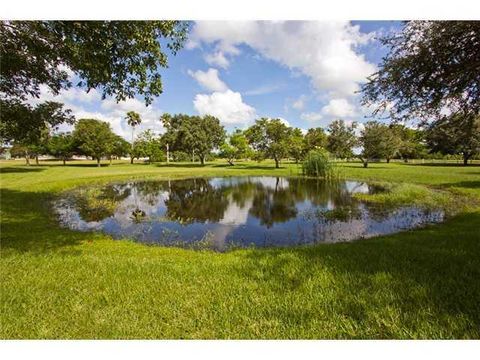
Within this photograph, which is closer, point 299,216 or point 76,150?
point 299,216

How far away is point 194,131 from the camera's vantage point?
7000 centimetres

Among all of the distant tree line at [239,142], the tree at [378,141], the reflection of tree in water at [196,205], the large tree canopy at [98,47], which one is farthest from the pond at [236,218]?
the tree at [378,141]

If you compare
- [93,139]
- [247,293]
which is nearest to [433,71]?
[247,293]

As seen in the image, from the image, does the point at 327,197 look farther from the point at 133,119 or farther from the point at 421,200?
the point at 133,119

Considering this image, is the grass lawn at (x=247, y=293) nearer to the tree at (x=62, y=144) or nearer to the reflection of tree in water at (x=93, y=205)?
the reflection of tree in water at (x=93, y=205)

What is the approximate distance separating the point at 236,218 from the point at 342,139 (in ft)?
183

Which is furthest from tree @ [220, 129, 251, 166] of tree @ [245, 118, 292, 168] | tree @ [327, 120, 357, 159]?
tree @ [327, 120, 357, 159]

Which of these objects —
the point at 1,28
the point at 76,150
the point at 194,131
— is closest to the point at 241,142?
the point at 194,131

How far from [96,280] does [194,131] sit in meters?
65.7

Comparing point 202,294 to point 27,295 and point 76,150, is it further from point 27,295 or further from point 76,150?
point 76,150

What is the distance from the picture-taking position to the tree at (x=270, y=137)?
59719 mm

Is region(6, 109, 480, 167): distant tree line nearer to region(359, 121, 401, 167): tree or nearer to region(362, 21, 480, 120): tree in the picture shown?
region(359, 121, 401, 167): tree

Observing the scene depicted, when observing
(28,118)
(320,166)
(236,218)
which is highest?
(28,118)

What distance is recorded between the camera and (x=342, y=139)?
65.8 m
